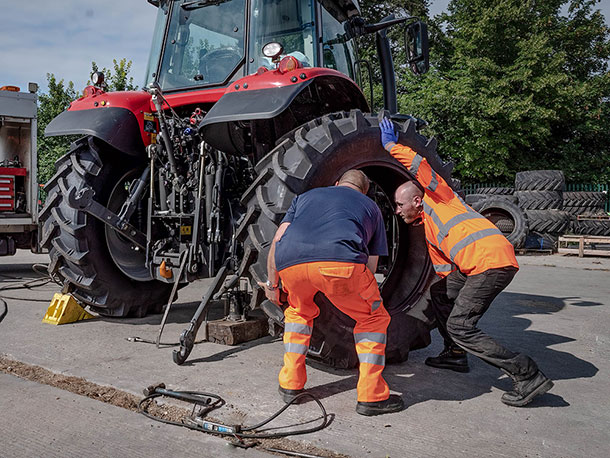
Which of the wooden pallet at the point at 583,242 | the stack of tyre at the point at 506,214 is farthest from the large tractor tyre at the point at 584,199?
the stack of tyre at the point at 506,214

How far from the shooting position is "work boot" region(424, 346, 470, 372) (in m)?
4.07

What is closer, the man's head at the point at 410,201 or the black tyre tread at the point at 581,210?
the man's head at the point at 410,201

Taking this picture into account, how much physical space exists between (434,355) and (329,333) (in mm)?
1259

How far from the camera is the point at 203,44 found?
507 cm

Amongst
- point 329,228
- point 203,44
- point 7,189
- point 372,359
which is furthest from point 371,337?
point 7,189

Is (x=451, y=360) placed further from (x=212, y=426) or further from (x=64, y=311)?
(x=64, y=311)

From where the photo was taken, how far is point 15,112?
30.9ft

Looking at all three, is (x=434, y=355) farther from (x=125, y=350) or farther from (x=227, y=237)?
(x=125, y=350)

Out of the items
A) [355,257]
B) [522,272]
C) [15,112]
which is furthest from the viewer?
[522,272]

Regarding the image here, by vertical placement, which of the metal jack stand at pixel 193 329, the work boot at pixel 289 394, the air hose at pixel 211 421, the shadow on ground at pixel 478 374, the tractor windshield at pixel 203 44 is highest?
the tractor windshield at pixel 203 44

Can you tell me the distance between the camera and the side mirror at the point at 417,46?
493 centimetres

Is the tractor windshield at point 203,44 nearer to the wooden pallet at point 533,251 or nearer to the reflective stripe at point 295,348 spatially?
the reflective stripe at point 295,348

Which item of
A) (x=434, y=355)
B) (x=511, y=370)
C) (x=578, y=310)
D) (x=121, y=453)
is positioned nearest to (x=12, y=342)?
(x=121, y=453)

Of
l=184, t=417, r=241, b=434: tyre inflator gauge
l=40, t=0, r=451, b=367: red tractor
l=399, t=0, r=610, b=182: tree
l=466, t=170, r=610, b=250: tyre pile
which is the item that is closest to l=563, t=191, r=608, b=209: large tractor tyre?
l=466, t=170, r=610, b=250: tyre pile
